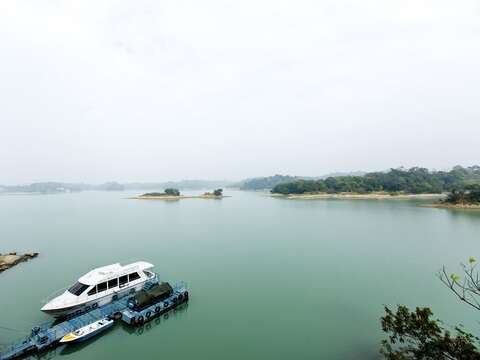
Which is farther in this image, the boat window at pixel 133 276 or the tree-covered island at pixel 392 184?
the tree-covered island at pixel 392 184

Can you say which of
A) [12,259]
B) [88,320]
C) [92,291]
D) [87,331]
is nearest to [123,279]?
[92,291]

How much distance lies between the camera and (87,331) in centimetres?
1110

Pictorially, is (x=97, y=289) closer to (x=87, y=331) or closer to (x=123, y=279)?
(x=123, y=279)

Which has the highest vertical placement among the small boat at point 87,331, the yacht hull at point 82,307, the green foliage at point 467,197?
the green foliage at point 467,197

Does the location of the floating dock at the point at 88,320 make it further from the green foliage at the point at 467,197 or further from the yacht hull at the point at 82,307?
the green foliage at the point at 467,197

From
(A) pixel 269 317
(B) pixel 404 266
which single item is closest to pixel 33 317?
(A) pixel 269 317

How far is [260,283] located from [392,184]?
11242cm

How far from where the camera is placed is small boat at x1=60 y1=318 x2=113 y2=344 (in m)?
10.7

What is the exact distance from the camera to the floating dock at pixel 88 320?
33.4ft

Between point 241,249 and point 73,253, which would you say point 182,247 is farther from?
point 73,253

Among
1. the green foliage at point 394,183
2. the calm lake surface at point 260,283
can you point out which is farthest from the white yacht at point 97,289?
the green foliage at point 394,183

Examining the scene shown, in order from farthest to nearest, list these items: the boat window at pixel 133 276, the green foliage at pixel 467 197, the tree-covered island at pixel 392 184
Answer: the tree-covered island at pixel 392 184
the green foliage at pixel 467 197
the boat window at pixel 133 276

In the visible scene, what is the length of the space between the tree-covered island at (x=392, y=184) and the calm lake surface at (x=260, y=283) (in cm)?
7919

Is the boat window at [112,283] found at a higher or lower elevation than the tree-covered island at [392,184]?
lower
